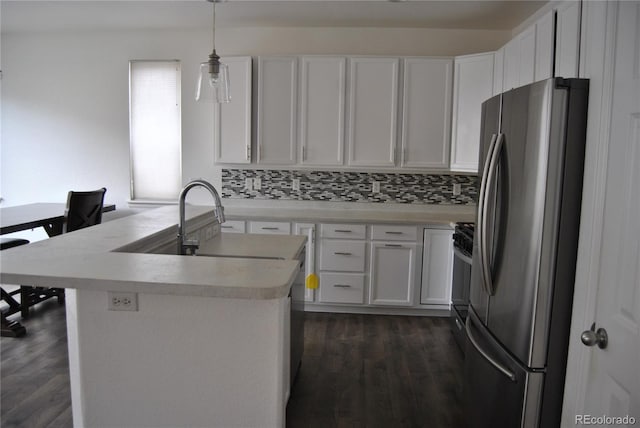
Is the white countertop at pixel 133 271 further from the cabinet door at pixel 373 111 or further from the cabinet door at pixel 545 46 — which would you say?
the cabinet door at pixel 373 111

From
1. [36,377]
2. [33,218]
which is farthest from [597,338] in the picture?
[33,218]

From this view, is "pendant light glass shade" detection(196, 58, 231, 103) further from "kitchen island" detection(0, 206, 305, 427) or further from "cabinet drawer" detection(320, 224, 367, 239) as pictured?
"cabinet drawer" detection(320, 224, 367, 239)

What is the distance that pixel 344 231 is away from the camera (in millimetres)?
4004

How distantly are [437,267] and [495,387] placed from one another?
205cm

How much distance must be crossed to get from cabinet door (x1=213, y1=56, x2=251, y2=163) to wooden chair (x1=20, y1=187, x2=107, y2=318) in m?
1.10

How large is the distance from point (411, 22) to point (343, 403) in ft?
10.7

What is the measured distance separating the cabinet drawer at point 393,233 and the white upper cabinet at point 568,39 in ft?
7.05

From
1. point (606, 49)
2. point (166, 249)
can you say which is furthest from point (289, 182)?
point (606, 49)

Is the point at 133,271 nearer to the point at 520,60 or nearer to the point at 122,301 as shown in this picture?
the point at 122,301

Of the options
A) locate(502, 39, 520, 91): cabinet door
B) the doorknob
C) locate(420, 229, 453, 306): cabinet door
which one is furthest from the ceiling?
the doorknob

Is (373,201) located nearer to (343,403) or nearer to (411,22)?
(411,22)

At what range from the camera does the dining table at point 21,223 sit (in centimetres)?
334

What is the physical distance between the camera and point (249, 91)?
13.6ft

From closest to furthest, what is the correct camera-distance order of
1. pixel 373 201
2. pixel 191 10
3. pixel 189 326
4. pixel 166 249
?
pixel 189 326
pixel 166 249
pixel 191 10
pixel 373 201
